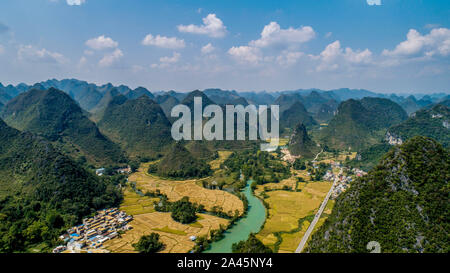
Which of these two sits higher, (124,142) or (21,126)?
(21,126)

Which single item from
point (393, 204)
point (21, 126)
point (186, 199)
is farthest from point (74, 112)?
point (393, 204)

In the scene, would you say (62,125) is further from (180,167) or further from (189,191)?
(189,191)

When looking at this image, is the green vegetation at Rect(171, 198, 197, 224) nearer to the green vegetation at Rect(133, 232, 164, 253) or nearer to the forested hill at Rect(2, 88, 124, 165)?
the green vegetation at Rect(133, 232, 164, 253)

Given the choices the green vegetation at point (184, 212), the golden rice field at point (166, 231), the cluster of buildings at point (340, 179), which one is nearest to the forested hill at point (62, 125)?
the golden rice field at point (166, 231)

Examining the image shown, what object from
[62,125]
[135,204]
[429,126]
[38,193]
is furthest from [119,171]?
[429,126]

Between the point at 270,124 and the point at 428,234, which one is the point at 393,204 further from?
the point at 270,124
